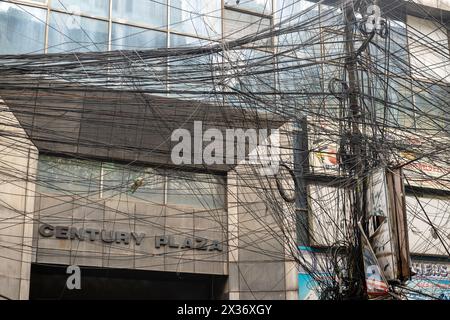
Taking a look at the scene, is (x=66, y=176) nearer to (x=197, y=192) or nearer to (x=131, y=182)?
(x=131, y=182)

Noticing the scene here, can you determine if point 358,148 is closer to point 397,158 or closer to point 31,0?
point 397,158

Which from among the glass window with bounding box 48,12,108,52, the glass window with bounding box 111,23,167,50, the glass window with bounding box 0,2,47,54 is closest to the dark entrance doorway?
the glass window with bounding box 0,2,47,54

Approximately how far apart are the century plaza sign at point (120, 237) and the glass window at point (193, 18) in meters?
3.63

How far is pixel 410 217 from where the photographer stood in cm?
1303

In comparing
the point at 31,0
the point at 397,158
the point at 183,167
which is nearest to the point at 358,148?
the point at 397,158

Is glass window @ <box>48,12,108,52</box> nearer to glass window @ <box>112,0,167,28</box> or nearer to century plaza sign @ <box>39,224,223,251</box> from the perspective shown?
glass window @ <box>112,0,167,28</box>

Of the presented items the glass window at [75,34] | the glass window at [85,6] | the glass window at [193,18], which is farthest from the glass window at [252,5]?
the glass window at [75,34]

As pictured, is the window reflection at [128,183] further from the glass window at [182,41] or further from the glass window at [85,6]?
the glass window at [85,6]

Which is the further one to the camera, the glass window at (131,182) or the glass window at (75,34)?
the glass window at (75,34)

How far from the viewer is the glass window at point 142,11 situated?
1200 cm

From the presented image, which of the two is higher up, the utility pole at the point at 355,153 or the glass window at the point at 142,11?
the glass window at the point at 142,11

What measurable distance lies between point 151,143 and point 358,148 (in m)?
3.57

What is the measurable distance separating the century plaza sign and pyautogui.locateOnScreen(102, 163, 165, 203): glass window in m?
0.63
